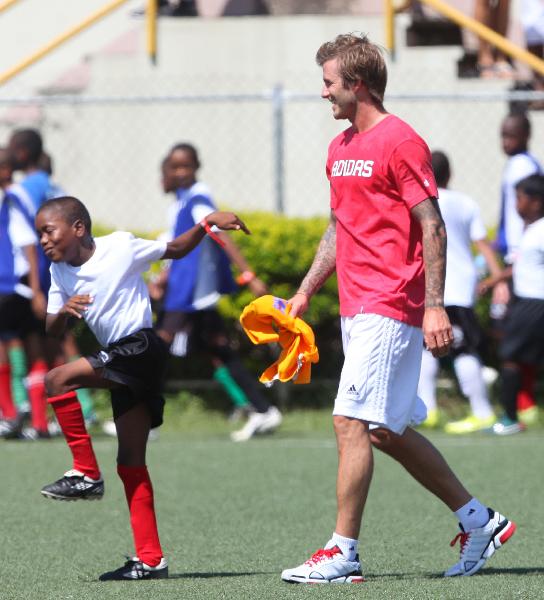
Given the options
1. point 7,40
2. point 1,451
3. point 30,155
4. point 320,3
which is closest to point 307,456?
point 1,451

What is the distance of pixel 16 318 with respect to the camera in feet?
37.0

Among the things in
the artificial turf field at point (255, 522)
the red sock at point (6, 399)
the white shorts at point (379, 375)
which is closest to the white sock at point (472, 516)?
the artificial turf field at point (255, 522)

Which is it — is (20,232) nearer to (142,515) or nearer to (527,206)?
(527,206)

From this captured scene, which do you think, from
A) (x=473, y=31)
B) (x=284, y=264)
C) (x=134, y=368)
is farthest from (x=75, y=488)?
(x=473, y=31)

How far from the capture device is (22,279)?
1129cm

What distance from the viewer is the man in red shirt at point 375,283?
564 cm

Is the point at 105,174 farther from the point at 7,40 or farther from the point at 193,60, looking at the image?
the point at 7,40

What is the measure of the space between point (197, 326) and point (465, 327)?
1.96m

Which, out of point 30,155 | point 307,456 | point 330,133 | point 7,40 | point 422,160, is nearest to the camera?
point 422,160

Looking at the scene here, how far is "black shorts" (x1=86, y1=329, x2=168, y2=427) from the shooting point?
592cm

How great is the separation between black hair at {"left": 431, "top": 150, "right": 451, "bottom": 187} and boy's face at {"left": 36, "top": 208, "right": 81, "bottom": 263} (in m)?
4.98

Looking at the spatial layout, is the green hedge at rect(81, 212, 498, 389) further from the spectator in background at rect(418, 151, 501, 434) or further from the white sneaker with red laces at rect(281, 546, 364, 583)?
the white sneaker with red laces at rect(281, 546, 364, 583)

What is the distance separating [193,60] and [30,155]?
363cm

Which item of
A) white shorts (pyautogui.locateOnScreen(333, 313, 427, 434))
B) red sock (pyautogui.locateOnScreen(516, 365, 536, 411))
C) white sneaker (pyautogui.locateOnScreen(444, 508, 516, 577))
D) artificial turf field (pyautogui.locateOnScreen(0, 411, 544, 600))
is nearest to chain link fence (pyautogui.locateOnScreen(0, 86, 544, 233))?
red sock (pyautogui.locateOnScreen(516, 365, 536, 411))
